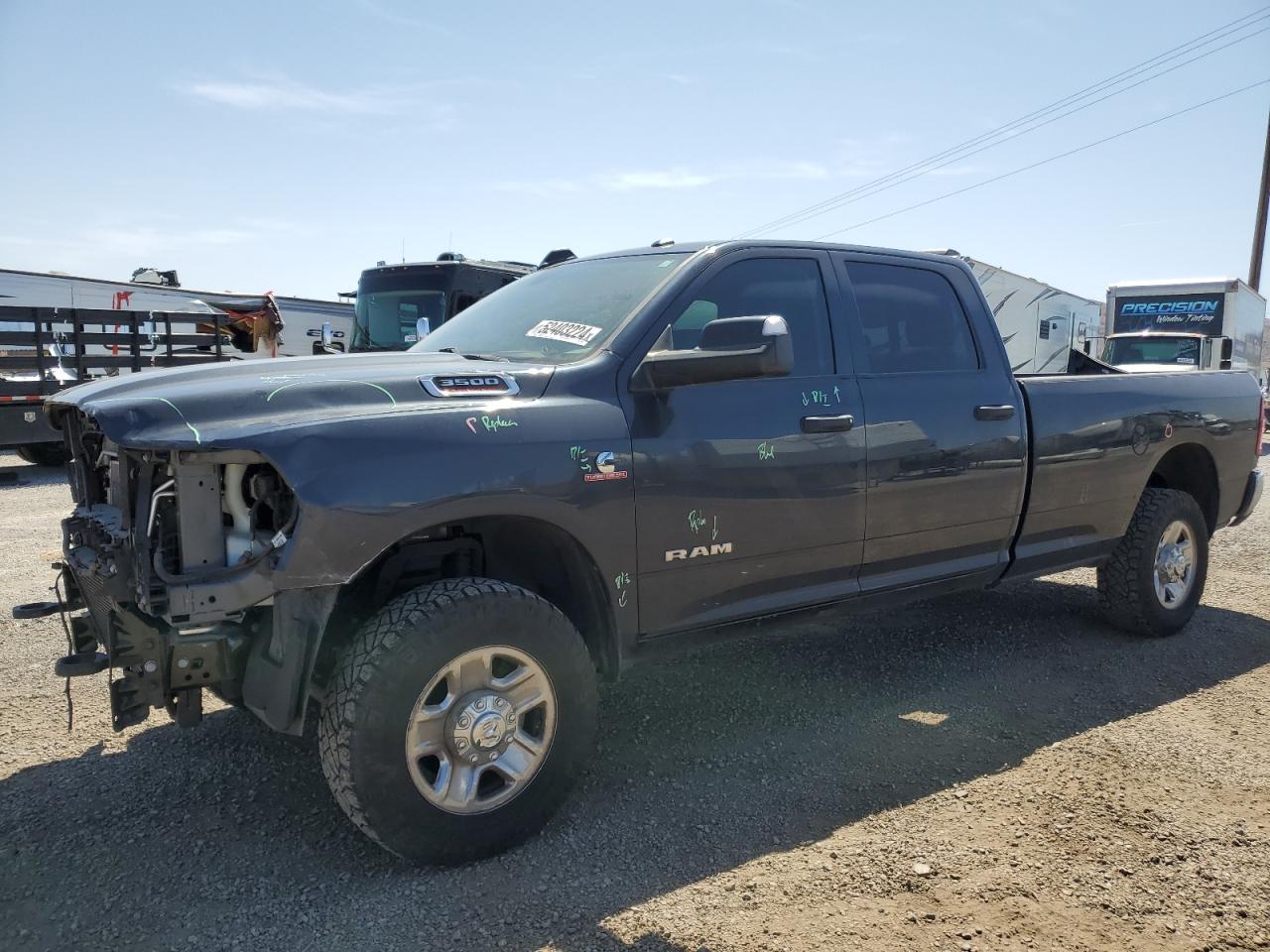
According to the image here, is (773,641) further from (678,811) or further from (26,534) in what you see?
(26,534)

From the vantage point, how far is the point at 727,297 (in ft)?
12.2

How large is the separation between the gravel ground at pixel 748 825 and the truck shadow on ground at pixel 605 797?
0.01 metres

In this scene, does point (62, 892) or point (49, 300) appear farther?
point (49, 300)

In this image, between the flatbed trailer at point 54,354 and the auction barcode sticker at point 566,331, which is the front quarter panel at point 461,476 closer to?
the auction barcode sticker at point 566,331

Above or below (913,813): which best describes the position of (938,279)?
above

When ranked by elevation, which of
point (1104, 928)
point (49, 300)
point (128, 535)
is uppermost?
point (49, 300)

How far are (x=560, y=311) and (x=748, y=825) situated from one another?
6.60 ft

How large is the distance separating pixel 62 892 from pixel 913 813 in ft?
8.74

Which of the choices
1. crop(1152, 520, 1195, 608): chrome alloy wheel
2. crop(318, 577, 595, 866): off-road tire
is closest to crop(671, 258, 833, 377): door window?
crop(318, 577, 595, 866): off-road tire

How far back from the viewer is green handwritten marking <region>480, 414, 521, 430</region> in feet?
9.58

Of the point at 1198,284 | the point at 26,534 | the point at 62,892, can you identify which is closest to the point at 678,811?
the point at 62,892

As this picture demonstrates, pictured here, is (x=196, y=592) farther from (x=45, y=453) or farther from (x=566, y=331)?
(x=45, y=453)

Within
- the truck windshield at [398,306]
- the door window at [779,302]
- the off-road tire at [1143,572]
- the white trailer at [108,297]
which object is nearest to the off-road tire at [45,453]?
the white trailer at [108,297]

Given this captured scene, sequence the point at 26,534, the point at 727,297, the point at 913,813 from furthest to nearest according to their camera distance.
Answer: the point at 26,534 < the point at 727,297 < the point at 913,813
